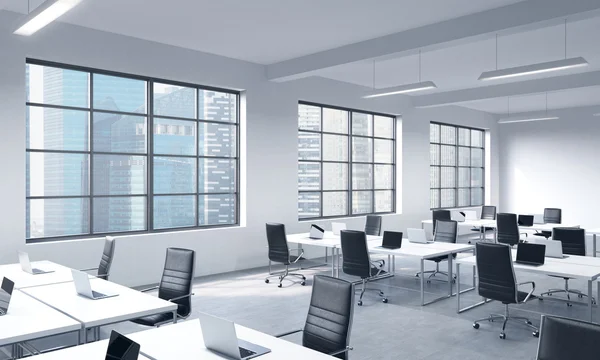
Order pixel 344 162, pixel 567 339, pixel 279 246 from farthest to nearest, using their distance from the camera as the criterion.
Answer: pixel 344 162
pixel 279 246
pixel 567 339

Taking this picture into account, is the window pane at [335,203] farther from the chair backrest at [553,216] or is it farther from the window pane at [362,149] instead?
the chair backrest at [553,216]

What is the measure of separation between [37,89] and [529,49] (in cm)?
725

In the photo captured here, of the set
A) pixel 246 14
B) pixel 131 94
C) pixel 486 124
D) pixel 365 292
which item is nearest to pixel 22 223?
pixel 131 94

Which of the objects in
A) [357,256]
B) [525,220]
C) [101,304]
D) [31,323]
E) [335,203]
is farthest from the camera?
[335,203]

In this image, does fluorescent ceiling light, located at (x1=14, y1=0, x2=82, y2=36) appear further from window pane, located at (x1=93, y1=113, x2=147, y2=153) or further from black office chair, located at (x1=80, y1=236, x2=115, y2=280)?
window pane, located at (x1=93, y1=113, x2=147, y2=153)

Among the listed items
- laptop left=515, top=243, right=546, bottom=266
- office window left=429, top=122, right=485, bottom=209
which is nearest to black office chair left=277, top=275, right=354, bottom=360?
laptop left=515, top=243, right=546, bottom=266

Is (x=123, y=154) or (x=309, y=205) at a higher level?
(x=123, y=154)

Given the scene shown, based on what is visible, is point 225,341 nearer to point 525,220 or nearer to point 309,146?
point 309,146

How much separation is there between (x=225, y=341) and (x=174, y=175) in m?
5.61

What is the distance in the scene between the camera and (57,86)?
6559 mm

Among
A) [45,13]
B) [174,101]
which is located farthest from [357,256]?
[45,13]

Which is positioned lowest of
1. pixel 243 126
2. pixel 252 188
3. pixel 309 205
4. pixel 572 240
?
pixel 572 240

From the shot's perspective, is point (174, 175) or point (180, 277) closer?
point (180, 277)

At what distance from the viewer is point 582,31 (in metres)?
6.80
